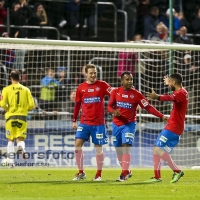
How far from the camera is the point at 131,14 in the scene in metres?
25.3

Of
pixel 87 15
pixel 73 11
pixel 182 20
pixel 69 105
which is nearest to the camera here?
pixel 69 105

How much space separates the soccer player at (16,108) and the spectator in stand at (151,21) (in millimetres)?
7387

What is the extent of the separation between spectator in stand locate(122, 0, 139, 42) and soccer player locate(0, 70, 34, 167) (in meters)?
7.77

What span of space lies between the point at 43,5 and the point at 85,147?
5.74 m

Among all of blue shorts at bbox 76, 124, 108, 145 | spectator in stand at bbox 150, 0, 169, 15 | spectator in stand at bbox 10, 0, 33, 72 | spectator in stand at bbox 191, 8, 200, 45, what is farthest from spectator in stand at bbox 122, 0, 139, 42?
blue shorts at bbox 76, 124, 108, 145

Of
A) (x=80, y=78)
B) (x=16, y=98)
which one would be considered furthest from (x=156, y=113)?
(x=80, y=78)

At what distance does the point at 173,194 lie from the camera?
12.0m

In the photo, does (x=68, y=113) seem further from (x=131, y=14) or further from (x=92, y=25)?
(x=131, y=14)

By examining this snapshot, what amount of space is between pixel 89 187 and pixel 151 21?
40.2 ft

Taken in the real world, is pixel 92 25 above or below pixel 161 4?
below

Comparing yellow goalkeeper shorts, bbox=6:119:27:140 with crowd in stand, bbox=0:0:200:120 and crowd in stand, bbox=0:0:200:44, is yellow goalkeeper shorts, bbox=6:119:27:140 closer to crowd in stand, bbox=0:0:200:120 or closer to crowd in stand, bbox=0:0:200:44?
crowd in stand, bbox=0:0:200:120

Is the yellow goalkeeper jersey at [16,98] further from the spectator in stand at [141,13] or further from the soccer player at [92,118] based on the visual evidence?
the spectator in stand at [141,13]

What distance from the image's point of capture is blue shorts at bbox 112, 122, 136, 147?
14.5m

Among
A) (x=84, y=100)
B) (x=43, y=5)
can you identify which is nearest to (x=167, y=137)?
(x=84, y=100)
